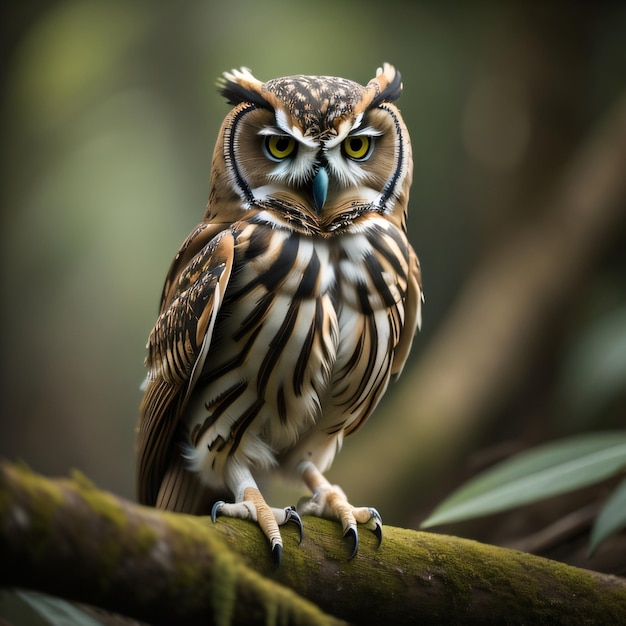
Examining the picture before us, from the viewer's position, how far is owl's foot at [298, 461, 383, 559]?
162 centimetres

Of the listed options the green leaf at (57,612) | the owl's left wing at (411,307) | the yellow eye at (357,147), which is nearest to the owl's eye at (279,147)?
the yellow eye at (357,147)

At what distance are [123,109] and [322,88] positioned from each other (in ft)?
10.1

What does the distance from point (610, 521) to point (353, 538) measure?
52cm

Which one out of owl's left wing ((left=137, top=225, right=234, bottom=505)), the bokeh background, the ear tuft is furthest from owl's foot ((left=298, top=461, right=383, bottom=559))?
the bokeh background

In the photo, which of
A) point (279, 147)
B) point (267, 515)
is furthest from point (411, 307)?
point (267, 515)

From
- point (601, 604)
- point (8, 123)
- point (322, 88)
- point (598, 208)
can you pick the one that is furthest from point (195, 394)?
point (8, 123)

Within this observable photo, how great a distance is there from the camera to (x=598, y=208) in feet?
12.6

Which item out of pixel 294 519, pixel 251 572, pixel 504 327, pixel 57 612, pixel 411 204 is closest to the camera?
pixel 251 572

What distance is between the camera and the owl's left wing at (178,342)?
166 centimetres

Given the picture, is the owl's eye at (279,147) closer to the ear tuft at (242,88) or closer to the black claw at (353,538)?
the ear tuft at (242,88)

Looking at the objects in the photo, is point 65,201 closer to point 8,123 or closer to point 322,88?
point 8,123

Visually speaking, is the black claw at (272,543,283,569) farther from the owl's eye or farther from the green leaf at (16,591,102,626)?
the owl's eye

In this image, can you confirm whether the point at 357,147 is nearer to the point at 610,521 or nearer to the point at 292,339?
the point at 292,339

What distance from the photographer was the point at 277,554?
147 cm
